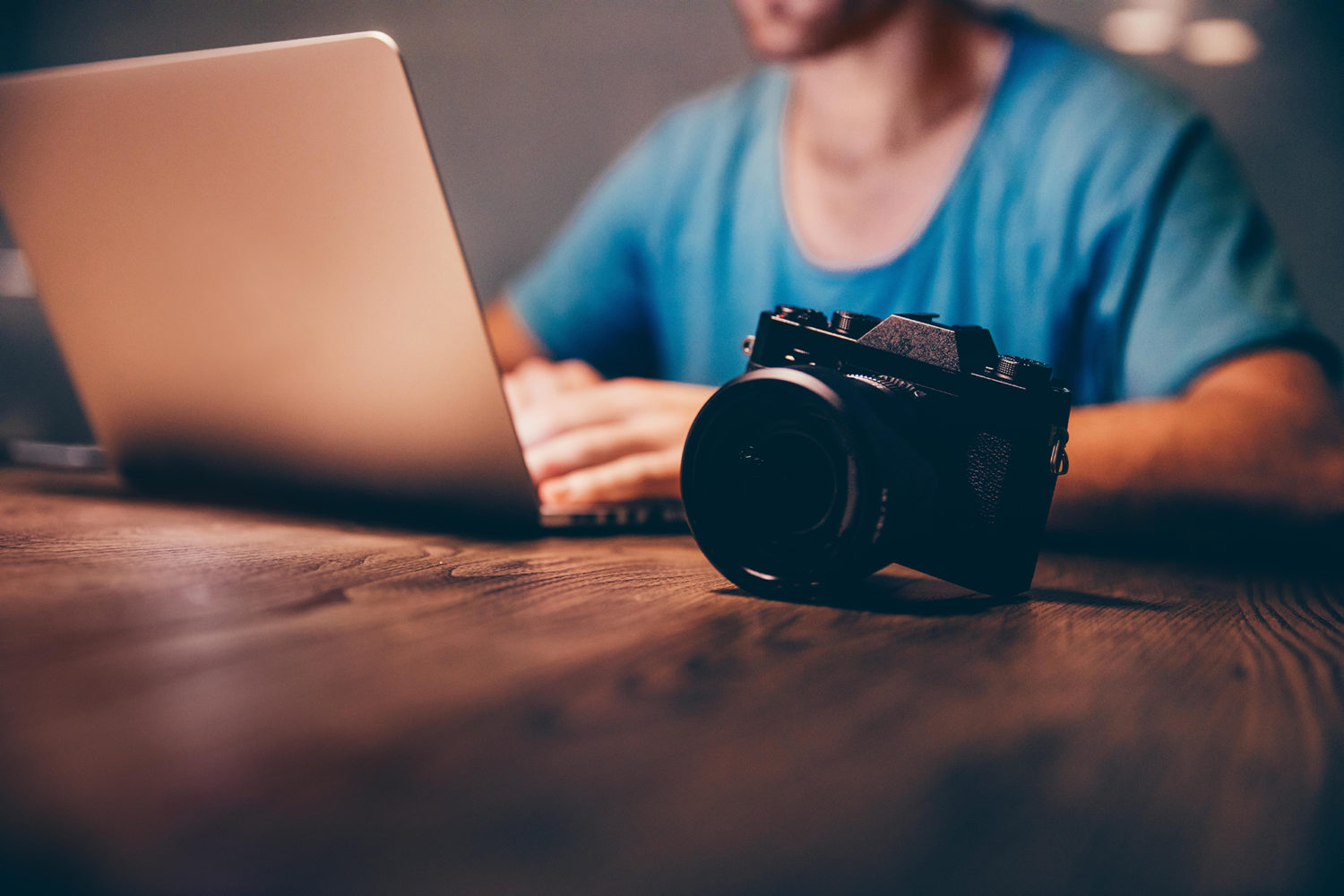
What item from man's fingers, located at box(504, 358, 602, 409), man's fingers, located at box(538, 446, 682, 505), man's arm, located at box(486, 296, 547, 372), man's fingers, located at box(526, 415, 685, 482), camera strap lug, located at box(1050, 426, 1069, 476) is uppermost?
man's arm, located at box(486, 296, 547, 372)

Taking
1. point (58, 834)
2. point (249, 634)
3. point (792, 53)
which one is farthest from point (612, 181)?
point (58, 834)

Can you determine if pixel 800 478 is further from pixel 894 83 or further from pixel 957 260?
pixel 894 83

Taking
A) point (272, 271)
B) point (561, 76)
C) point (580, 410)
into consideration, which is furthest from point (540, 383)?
point (561, 76)

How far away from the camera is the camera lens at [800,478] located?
1.23 feet

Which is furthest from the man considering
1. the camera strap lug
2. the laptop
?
the camera strap lug

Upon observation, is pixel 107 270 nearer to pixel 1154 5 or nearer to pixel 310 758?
pixel 310 758

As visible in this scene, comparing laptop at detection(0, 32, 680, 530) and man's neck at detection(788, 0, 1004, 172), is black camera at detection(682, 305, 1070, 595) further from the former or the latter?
man's neck at detection(788, 0, 1004, 172)

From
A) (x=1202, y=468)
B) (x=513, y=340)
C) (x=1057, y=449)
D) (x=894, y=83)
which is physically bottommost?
(x=1202, y=468)

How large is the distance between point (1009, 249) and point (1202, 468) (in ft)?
1.22

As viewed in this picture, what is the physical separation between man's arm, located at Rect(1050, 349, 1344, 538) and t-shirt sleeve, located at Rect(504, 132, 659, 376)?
0.65 m

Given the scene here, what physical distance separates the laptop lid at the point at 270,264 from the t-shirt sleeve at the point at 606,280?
65 cm

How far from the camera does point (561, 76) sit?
121cm

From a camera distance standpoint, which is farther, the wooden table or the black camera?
the black camera

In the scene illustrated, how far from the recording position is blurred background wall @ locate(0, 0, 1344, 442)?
35.7 inches
